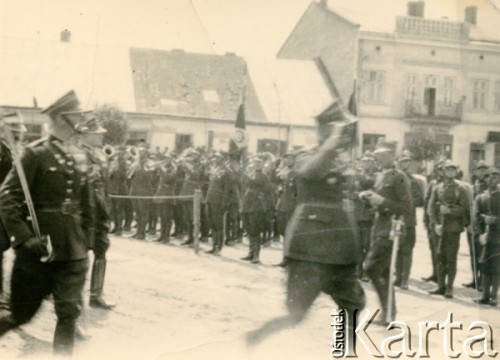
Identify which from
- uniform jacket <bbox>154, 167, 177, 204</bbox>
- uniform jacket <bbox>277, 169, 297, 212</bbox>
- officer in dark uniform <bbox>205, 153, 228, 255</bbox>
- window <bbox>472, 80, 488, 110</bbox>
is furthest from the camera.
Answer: uniform jacket <bbox>154, 167, 177, 204</bbox>

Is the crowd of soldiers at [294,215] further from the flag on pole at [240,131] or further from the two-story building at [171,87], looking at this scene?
the flag on pole at [240,131]

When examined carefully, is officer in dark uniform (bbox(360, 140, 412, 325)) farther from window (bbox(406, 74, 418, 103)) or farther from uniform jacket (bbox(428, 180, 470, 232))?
uniform jacket (bbox(428, 180, 470, 232))

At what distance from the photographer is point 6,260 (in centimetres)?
432

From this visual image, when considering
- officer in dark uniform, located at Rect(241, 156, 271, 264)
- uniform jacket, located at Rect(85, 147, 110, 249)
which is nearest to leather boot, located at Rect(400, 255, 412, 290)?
officer in dark uniform, located at Rect(241, 156, 271, 264)

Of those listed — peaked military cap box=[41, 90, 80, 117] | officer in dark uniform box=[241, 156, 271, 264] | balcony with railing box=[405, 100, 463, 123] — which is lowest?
officer in dark uniform box=[241, 156, 271, 264]

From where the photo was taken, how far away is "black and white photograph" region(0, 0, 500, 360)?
3146 millimetres

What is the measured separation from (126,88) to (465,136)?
1634mm

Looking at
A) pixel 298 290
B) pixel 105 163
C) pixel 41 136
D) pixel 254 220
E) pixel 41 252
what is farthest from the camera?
pixel 254 220

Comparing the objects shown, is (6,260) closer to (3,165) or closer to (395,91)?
(3,165)

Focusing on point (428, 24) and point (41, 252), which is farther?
point (428, 24)

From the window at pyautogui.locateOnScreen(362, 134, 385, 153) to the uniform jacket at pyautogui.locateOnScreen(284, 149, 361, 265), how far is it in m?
0.31

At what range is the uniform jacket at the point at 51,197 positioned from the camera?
3002 millimetres

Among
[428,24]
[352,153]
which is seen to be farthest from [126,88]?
[428,24]

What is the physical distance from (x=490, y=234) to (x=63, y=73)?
251 centimetres
